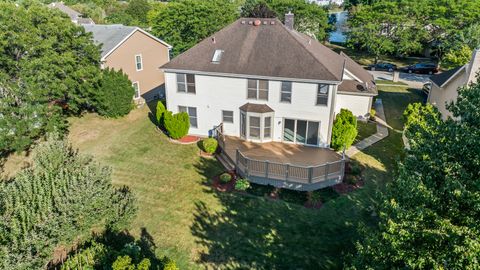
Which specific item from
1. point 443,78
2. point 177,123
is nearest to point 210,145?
point 177,123

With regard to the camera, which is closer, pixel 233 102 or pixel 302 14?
pixel 233 102

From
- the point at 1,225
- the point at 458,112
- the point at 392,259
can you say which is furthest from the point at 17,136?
the point at 458,112

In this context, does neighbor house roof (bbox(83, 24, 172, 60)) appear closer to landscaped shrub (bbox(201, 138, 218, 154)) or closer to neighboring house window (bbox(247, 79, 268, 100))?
landscaped shrub (bbox(201, 138, 218, 154))

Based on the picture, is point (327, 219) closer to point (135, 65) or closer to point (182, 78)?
point (182, 78)

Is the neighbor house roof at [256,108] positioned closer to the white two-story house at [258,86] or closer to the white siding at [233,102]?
the white two-story house at [258,86]

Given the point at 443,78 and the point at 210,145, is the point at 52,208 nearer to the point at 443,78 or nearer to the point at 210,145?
the point at 210,145
